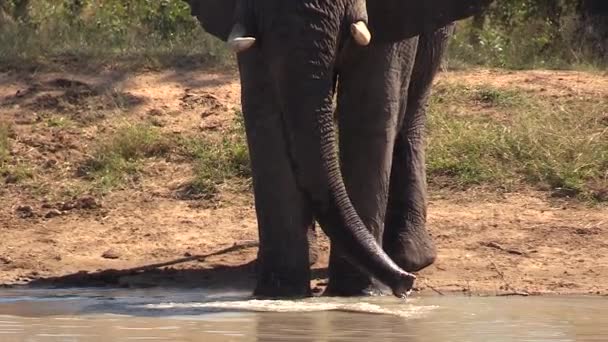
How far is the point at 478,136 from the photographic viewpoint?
1006cm

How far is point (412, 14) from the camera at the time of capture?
24.9ft

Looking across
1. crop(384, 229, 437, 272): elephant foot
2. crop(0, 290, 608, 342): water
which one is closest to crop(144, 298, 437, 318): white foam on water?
crop(0, 290, 608, 342): water

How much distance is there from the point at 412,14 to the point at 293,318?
1544mm

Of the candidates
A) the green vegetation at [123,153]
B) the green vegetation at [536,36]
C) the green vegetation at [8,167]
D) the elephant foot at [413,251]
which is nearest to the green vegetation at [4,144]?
the green vegetation at [8,167]

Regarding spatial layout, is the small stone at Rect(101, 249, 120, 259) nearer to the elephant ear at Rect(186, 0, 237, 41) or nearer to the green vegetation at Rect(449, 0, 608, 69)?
the elephant ear at Rect(186, 0, 237, 41)

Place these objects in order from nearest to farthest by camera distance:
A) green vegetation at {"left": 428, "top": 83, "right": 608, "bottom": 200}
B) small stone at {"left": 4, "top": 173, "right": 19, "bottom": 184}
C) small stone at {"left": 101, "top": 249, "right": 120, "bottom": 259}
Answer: small stone at {"left": 101, "top": 249, "right": 120, "bottom": 259} < green vegetation at {"left": 428, "top": 83, "right": 608, "bottom": 200} < small stone at {"left": 4, "top": 173, "right": 19, "bottom": 184}

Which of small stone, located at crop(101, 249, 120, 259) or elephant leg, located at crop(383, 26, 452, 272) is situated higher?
elephant leg, located at crop(383, 26, 452, 272)

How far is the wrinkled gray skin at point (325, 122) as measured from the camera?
6.88m

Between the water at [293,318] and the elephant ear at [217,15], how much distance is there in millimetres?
1221

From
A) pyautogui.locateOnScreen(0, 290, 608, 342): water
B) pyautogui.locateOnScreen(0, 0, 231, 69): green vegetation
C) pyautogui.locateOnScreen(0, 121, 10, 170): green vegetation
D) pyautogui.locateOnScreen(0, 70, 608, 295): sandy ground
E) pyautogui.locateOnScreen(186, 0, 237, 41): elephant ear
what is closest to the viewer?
pyautogui.locateOnScreen(0, 290, 608, 342): water

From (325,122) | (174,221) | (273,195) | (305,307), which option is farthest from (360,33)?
(174,221)

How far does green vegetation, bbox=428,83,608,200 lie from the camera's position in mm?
9609

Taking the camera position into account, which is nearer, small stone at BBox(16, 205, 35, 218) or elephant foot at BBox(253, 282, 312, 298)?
elephant foot at BBox(253, 282, 312, 298)

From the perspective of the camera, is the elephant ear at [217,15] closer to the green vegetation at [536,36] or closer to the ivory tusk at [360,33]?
the ivory tusk at [360,33]
